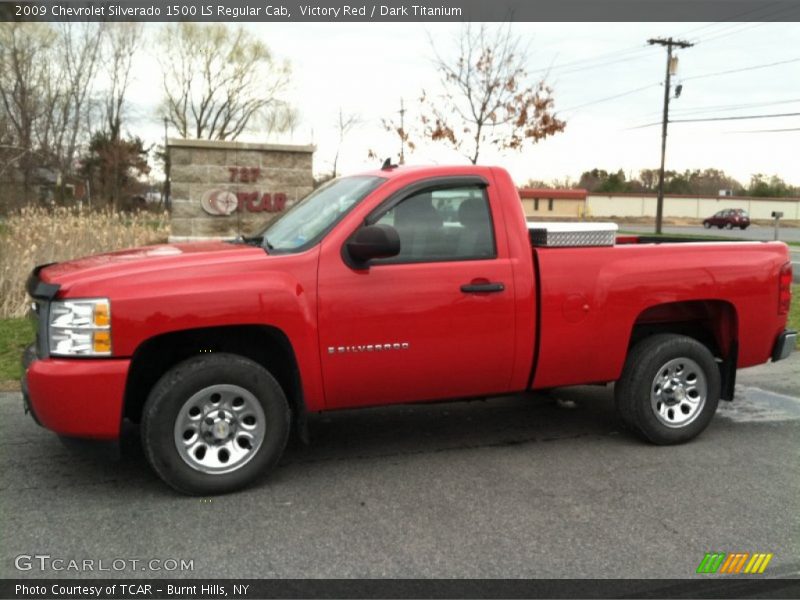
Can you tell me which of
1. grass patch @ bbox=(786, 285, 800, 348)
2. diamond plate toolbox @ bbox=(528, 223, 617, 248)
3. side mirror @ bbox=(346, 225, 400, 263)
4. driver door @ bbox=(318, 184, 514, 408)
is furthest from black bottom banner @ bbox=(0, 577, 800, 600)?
grass patch @ bbox=(786, 285, 800, 348)

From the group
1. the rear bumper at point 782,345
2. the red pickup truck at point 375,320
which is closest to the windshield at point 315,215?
the red pickup truck at point 375,320

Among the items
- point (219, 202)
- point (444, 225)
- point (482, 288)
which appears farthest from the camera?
point (219, 202)

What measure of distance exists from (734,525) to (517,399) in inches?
112

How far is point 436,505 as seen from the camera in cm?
430

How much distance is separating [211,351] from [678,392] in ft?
10.9

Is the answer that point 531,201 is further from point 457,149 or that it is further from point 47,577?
point 47,577

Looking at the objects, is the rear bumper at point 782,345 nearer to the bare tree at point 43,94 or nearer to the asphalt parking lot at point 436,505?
the asphalt parking lot at point 436,505

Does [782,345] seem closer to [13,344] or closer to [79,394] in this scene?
[79,394]

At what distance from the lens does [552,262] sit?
198 inches

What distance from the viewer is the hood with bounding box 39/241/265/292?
4184 mm

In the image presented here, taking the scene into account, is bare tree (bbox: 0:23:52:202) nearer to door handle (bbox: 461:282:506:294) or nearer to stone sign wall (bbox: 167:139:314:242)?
stone sign wall (bbox: 167:139:314:242)

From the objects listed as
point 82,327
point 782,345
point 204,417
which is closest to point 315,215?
point 204,417

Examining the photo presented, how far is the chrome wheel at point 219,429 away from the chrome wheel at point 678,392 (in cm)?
283

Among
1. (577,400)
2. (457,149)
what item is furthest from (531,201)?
(577,400)
